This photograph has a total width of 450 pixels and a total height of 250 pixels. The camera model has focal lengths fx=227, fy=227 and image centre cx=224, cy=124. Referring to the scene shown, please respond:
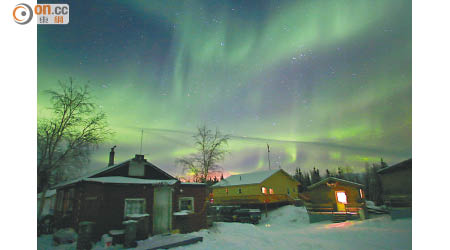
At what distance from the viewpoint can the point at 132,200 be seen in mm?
13555

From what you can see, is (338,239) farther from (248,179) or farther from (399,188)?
(248,179)

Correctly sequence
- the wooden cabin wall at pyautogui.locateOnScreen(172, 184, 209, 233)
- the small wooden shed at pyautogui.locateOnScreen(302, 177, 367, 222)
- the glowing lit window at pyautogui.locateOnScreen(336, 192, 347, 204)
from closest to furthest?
the wooden cabin wall at pyautogui.locateOnScreen(172, 184, 209, 233), the small wooden shed at pyautogui.locateOnScreen(302, 177, 367, 222), the glowing lit window at pyautogui.locateOnScreen(336, 192, 347, 204)

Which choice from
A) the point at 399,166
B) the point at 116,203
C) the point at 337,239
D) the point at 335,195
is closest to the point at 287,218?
the point at 335,195

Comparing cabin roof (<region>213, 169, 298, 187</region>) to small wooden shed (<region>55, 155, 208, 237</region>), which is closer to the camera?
small wooden shed (<region>55, 155, 208, 237</region>)

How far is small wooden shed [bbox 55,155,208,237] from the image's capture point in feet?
41.0

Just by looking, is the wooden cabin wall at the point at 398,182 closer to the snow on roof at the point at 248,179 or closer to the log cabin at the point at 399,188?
the log cabin at the point at 399,188

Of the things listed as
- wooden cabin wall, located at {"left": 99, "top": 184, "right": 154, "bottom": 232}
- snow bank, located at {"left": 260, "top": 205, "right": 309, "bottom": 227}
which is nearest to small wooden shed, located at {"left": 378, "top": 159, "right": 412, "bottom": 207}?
snow bank, located at {"left": 260, "top": 205, "right": 309, "bottom": 227}

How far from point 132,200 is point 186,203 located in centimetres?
371

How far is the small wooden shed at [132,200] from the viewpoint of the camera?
41.0 ft

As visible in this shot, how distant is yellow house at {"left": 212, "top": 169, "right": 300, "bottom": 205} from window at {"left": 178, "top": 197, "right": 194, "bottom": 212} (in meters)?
16.5

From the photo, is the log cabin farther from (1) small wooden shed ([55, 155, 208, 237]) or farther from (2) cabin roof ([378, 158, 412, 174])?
(1) small wooden shed ([55, 155, 208, 237])

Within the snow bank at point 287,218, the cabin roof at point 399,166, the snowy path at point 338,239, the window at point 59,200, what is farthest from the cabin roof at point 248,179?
the window at point 59,200

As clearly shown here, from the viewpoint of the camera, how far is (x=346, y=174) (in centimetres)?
6975

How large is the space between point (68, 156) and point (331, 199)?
26193 millimetres
